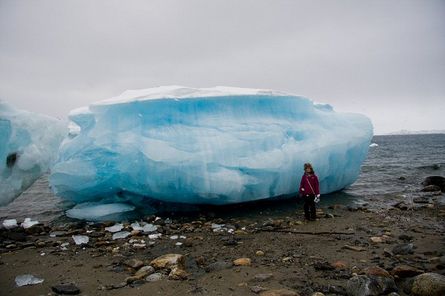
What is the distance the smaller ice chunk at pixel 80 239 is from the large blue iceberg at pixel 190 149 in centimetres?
206

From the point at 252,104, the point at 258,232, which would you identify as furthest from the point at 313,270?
the point at 252,104

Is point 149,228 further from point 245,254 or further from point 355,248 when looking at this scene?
point 355,248

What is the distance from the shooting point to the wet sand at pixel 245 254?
388cm

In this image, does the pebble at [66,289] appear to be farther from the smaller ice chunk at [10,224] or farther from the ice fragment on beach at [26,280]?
the smaller ice chunk at [10,224]

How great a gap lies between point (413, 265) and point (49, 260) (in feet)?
16.8

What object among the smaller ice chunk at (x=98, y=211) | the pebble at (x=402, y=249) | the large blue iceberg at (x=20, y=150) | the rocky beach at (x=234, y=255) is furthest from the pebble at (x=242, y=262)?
the large blue iceberg at (x=20, y=150)

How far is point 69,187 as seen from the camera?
8602 millimetres

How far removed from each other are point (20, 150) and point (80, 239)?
11.7 feet

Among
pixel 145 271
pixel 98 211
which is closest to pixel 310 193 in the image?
pixel 145 271

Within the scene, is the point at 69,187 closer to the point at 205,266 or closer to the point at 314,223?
the point at 205,266

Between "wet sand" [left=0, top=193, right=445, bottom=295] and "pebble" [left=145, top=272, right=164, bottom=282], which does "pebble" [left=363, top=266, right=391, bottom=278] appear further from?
"pebble" [left=145, top=272, right=164, bottom=282]

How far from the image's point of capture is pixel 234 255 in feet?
16.5

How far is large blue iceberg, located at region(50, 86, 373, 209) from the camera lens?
7.91m

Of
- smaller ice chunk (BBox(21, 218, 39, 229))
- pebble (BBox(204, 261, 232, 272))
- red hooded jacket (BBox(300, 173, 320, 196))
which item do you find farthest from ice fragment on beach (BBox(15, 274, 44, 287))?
red hooded jacket (BBox(300, 173, 320, 196))
